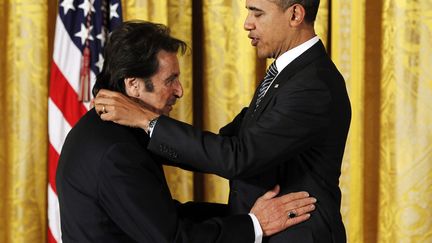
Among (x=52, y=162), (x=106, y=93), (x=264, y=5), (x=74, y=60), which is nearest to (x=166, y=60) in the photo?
(x=106, y=93)

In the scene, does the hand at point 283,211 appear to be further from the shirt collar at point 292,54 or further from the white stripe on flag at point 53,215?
the white stripe on flag at point 53,215

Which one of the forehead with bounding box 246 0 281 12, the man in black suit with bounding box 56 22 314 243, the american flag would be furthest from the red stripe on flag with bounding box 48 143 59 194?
the forehead with bounding box 246 0 281 12

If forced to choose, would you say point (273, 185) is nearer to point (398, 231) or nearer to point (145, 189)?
point (145, 189)

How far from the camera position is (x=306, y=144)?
196cm

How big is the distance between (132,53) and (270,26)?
42 cm

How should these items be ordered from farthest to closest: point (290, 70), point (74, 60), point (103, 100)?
point (74, 60) → point (290, 70) → point (103, 100)

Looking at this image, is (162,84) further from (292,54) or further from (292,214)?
(292,214)

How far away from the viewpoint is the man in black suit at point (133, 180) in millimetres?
1855

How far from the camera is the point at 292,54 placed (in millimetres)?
2100

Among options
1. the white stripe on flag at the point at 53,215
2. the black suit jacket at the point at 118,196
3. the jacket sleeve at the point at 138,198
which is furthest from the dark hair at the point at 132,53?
the white stripe on flag at the point at 53,215

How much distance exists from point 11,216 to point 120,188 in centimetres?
185

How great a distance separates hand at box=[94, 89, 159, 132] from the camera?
1.92 metres

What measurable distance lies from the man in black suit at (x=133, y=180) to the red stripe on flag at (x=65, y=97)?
1.27 meters

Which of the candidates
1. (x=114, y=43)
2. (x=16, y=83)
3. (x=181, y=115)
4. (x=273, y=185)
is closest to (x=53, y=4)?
(x=16, y=83)
